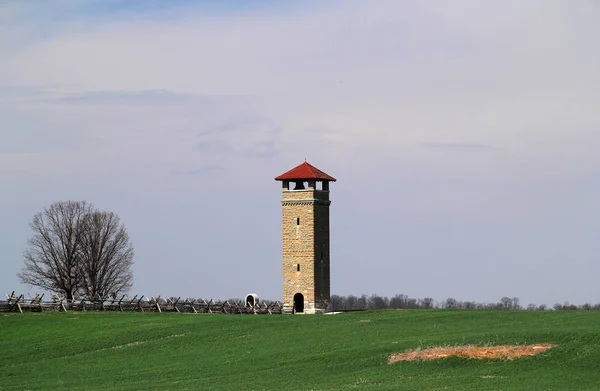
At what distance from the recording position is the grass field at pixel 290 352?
41844 mm

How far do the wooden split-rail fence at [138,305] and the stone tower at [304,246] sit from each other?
2.98 m

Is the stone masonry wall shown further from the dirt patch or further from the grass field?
the dirt patch

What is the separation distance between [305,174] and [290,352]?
31851 mm

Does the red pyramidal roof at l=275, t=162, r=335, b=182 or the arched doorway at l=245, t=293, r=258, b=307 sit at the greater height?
the red pyramidal roof at l=275, t=162, r=335, b=182

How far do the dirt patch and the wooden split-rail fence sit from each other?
3664 cm

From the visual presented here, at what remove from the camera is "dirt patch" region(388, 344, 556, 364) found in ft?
144

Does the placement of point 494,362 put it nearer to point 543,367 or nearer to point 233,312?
point 543,367

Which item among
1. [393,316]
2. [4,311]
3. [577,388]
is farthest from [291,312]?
[577,388]

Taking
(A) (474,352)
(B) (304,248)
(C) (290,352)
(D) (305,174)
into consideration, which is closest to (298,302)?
(B) (304,248)

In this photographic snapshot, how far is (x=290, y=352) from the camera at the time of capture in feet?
167

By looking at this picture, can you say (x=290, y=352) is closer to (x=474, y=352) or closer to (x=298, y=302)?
(x=474, y=352)

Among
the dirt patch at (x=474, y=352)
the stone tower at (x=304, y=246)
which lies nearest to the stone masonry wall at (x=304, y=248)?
the stone tower at (x=304, y=246)

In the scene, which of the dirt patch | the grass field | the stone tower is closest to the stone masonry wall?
the stone tower

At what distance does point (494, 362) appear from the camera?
43250 mm
